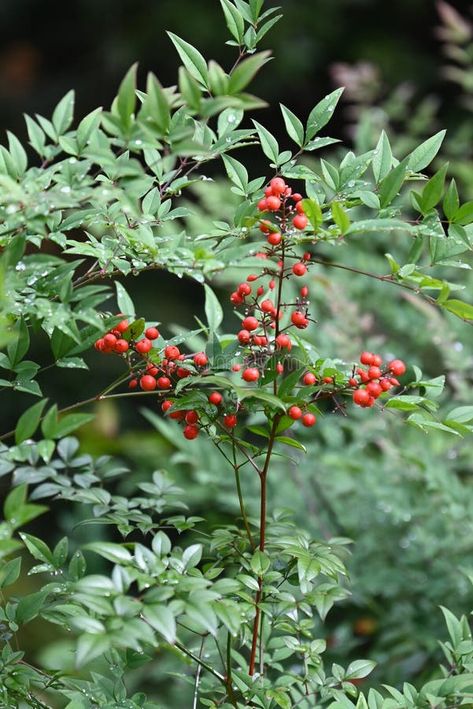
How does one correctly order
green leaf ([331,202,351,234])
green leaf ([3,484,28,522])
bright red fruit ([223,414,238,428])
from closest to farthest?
green leaf ([3,484,28,522]) → green leaf ([331,202,351,234]) → bright red fruit ([223,414,238,428])

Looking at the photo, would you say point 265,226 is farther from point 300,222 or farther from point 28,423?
point 28,423

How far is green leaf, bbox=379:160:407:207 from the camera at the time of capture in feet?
2.80

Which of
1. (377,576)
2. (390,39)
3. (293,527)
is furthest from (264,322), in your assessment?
(390,39)

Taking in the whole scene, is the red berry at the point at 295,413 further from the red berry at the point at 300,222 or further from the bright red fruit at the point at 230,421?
the red berry at the point at 300,222

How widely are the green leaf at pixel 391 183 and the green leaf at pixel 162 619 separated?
454 mm

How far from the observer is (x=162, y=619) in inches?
26.8

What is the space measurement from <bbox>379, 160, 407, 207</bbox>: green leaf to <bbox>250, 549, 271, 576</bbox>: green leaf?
0.38 metres

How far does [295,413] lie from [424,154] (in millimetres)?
308

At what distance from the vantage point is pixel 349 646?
169cm

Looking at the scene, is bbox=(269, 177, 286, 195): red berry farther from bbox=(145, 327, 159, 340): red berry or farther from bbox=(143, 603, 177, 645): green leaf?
bbox=(143, 603, 177, 645): green leaf

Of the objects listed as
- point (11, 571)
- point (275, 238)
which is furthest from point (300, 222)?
point (11, 571)

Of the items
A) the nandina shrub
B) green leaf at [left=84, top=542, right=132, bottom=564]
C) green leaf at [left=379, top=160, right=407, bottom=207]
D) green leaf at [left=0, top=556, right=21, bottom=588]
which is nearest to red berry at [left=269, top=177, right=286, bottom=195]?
the nandina shrub

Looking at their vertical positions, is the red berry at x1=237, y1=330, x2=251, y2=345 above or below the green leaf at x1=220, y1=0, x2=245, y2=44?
below

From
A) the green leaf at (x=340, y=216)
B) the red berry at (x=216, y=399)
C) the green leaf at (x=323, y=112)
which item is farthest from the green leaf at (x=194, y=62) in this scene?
the red berry at (x=216, y=399)
